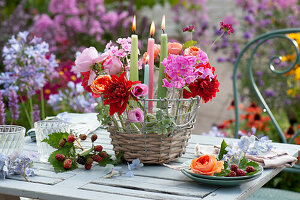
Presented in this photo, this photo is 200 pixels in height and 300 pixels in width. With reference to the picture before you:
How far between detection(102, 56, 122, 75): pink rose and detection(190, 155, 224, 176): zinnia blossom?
1.28 feet

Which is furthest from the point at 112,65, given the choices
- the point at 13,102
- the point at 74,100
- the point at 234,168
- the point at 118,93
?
the point at 74,100

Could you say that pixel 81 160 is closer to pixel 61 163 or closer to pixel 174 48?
pixel 61 163

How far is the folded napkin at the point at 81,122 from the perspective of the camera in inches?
83.7

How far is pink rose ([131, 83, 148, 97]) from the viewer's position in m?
1.54

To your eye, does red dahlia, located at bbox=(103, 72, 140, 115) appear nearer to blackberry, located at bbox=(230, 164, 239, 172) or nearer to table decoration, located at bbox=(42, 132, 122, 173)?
table decoration, located at bbox=(42, 132, 122, 173)

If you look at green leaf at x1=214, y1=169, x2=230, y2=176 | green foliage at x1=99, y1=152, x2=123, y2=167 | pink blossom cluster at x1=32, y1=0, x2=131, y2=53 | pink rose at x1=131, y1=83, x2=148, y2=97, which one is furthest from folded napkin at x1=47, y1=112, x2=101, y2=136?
pink blossom cluster at x1=32, y1=0, x2=131, y2=53

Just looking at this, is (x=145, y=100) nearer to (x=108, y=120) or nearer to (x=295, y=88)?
(x=108, y=120)

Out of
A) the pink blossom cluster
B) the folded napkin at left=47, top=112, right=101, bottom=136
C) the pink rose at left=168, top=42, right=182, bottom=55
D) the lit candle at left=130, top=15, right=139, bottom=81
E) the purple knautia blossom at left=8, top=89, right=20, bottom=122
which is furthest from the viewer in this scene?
the pink blossom cluster

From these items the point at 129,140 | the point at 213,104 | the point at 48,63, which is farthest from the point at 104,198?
the point at 213,104

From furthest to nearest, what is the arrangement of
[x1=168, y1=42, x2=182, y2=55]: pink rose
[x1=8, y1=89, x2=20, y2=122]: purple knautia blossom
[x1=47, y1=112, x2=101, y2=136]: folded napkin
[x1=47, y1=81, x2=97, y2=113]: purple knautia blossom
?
[x1=47, y1=81, x2=97, y2=113]: purple knautia blossom < [x1=8, y1=89, x2=20, y2=122]: purple knautia blossom < [x1=47, y1=112, x2=101, y2=136]: folded napkin < [x1=168, y1=42, x2=182, y2=55]: pink rose

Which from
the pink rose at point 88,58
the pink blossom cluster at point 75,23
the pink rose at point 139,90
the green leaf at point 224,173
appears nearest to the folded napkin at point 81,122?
the pink rose at point 88,58

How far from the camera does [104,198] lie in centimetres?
139

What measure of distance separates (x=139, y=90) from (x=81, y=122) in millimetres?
772

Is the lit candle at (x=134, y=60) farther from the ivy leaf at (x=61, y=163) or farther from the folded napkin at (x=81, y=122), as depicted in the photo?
the folded napkin at (x=81, y=122)
